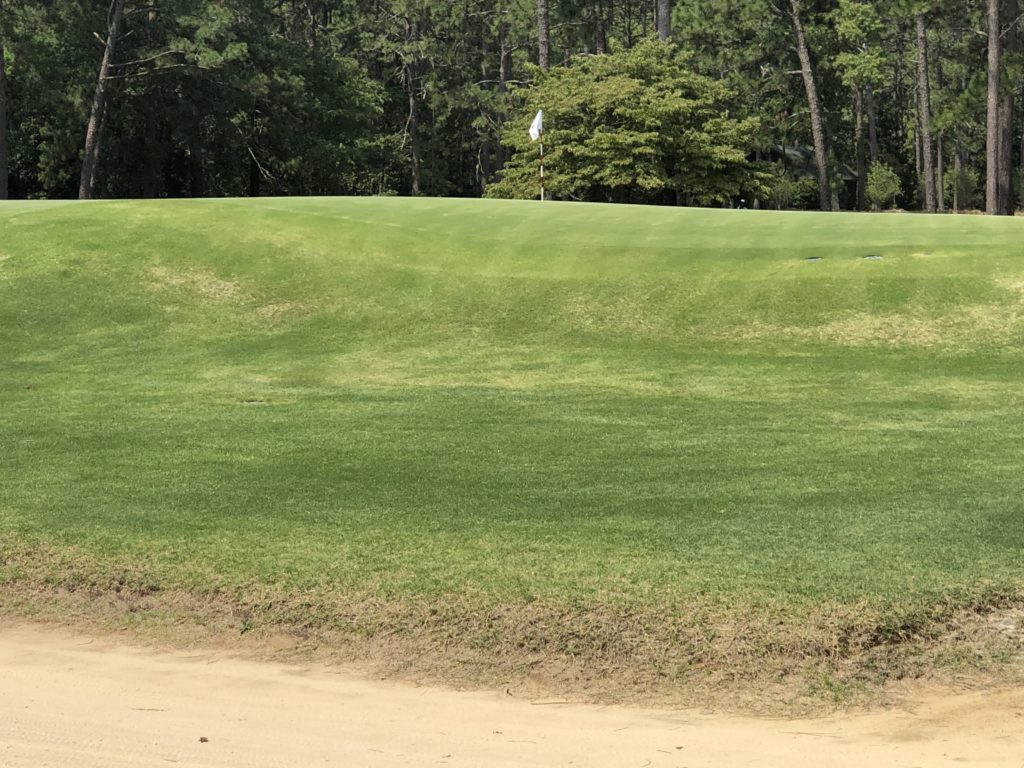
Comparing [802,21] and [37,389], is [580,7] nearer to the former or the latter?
[802,21]

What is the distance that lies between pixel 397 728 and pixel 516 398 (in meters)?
6.49

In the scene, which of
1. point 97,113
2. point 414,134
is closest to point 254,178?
point 414,134

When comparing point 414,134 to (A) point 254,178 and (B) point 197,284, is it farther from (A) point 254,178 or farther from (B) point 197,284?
(B) point 197,284

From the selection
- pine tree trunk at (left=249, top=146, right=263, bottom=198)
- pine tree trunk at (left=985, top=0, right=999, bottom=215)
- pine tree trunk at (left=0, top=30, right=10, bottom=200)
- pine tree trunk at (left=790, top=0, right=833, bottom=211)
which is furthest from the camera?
pine tree trunk at (left=249, top=146, right=263, bottom=198)

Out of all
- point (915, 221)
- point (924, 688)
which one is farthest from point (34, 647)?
point (915, 221)

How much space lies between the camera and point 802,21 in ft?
132

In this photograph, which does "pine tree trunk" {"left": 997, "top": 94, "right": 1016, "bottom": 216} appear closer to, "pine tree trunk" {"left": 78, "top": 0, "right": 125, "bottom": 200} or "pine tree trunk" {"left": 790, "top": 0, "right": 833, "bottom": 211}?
"pine tree trunk" {"left": 790, "top": 0, "right": 833, "bottom": 211}

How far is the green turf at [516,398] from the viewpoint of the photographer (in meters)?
6.02

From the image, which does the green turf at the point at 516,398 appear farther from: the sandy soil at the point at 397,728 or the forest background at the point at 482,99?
the forest background at the point at 482,99

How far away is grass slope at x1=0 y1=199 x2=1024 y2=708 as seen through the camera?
571 centimetres

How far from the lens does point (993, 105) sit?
29562 mm

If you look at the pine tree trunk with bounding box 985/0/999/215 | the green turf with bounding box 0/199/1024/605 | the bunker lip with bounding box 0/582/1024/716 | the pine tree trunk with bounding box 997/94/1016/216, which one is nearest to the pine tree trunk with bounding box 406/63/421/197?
the pine tree trunk with bounding box 997/94/1016/216

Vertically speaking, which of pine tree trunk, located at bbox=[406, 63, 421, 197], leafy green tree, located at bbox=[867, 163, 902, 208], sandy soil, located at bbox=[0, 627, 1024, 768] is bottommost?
sandy soil, located at bbox=[0, 627, 1024, 768]

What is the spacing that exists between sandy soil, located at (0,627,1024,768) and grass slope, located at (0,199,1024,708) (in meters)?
0.56
